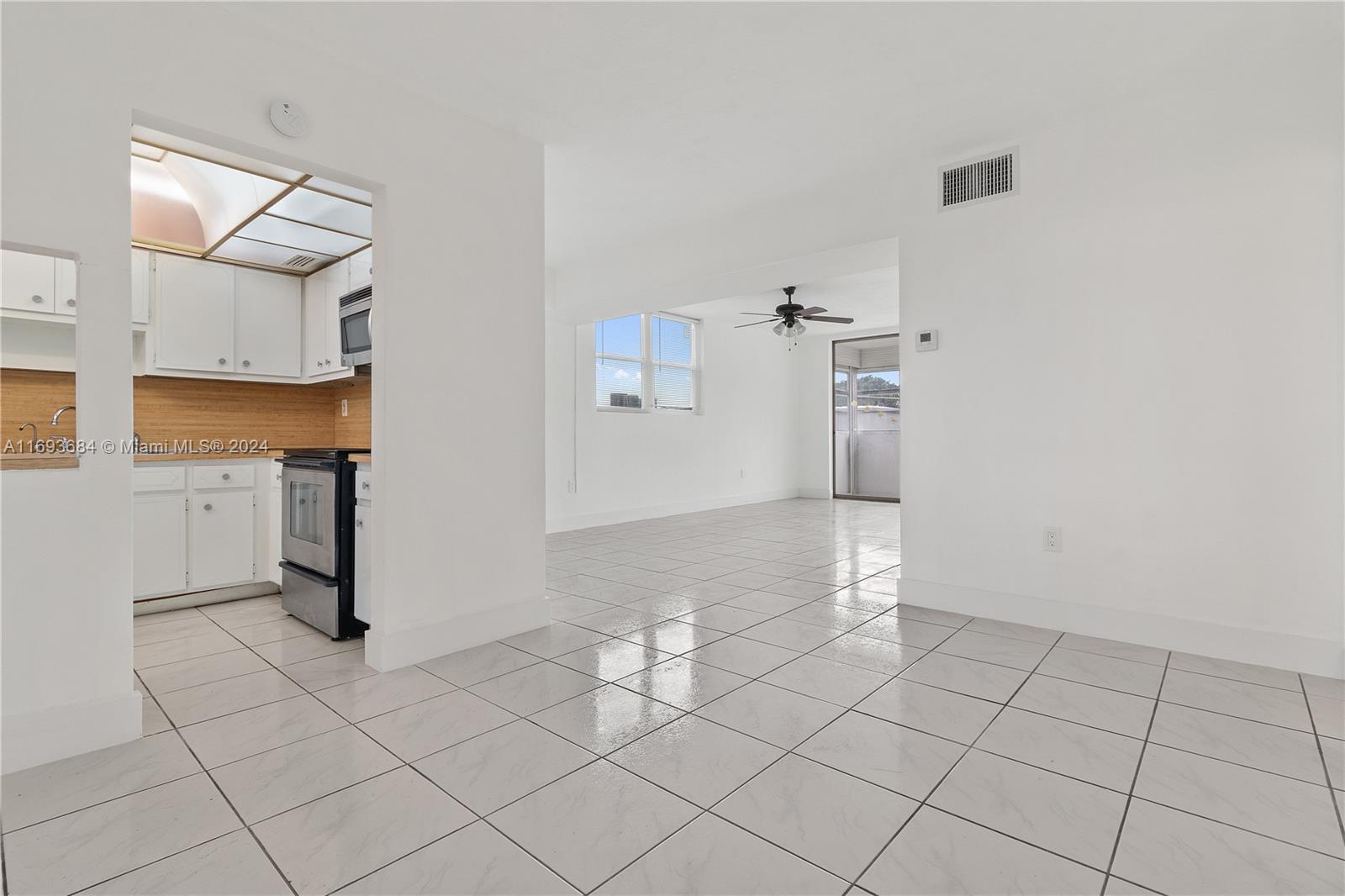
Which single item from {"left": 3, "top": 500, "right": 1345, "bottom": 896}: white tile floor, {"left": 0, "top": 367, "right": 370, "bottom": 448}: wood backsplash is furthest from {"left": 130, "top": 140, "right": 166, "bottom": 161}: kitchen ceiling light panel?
{"left": 3, "top": 500, "right": 1345, "bottom": 896}: white tile floor

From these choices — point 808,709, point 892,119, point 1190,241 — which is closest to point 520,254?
point 892,119

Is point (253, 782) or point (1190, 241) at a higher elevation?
point (1190, 241)

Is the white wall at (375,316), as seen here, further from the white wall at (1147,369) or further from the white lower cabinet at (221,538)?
the white wall at (1147,369)

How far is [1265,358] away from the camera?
2717 millimetres

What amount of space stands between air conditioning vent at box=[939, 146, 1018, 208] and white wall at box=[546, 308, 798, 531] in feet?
9.56

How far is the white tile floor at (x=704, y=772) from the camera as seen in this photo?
144 cm

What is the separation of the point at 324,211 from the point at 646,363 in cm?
485

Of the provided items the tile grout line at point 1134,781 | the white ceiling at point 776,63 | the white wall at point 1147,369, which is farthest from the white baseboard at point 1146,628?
the white ceiling at point 776,63

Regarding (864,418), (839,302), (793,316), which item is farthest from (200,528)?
(864,418)

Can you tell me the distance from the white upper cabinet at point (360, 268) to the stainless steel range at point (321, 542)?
1.15m

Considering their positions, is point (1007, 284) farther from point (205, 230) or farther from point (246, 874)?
point (205, 230)

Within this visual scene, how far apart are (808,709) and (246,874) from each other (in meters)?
1.67

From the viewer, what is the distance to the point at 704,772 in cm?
186

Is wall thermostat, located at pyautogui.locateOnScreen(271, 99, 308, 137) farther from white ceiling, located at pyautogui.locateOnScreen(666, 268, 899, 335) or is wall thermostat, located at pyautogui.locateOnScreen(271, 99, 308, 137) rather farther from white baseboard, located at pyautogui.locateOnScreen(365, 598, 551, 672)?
white ceiling, located at pyautogui.locateOnScreen(666, 268, 899, 335)
